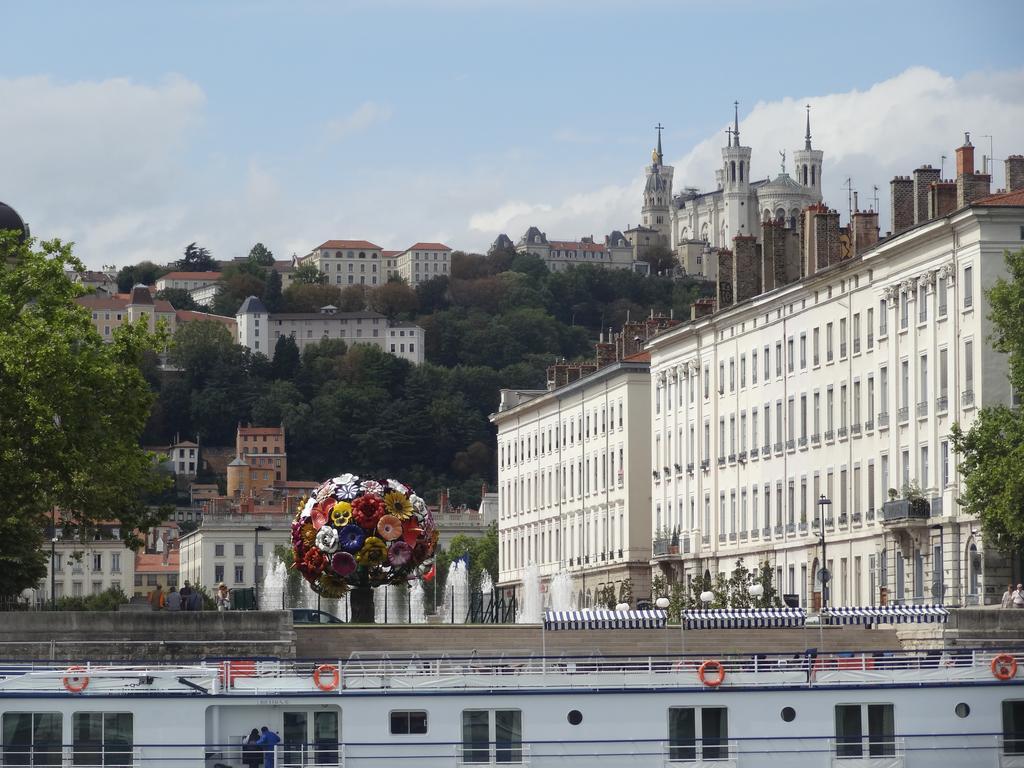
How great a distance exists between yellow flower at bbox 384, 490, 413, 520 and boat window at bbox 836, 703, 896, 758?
20002mm

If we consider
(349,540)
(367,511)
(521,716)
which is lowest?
(521,716)

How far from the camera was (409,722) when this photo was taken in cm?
4484

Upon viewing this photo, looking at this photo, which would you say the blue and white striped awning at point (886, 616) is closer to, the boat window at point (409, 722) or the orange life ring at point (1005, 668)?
the orange life ring at point (1005, 668)

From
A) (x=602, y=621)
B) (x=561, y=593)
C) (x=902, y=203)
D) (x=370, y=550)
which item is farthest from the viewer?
(x=561, y=593)

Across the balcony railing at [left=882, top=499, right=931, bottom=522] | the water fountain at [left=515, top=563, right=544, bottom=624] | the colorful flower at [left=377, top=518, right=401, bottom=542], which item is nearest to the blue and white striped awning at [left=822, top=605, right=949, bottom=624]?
the colorful flower at [left=377, top=518, right=401, bottom=542]

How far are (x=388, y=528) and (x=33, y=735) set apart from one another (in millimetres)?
19502

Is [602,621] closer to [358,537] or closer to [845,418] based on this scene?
[358,537]

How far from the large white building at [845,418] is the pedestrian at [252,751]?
39.3 m

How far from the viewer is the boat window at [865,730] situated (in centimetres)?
4506

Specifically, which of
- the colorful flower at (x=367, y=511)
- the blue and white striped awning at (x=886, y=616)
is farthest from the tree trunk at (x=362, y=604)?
the blue and white striped awning at (x=886, y=616)

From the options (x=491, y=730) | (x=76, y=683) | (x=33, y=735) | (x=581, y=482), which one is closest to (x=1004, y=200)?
(x=491, y=730)

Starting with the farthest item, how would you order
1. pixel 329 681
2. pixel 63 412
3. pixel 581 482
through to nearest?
pixel 581 482 → pixel 63 412 → pixel 329 681

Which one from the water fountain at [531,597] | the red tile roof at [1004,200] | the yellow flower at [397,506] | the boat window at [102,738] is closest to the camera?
the boat window at [102,738]

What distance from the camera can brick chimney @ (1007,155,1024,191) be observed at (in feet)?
283
